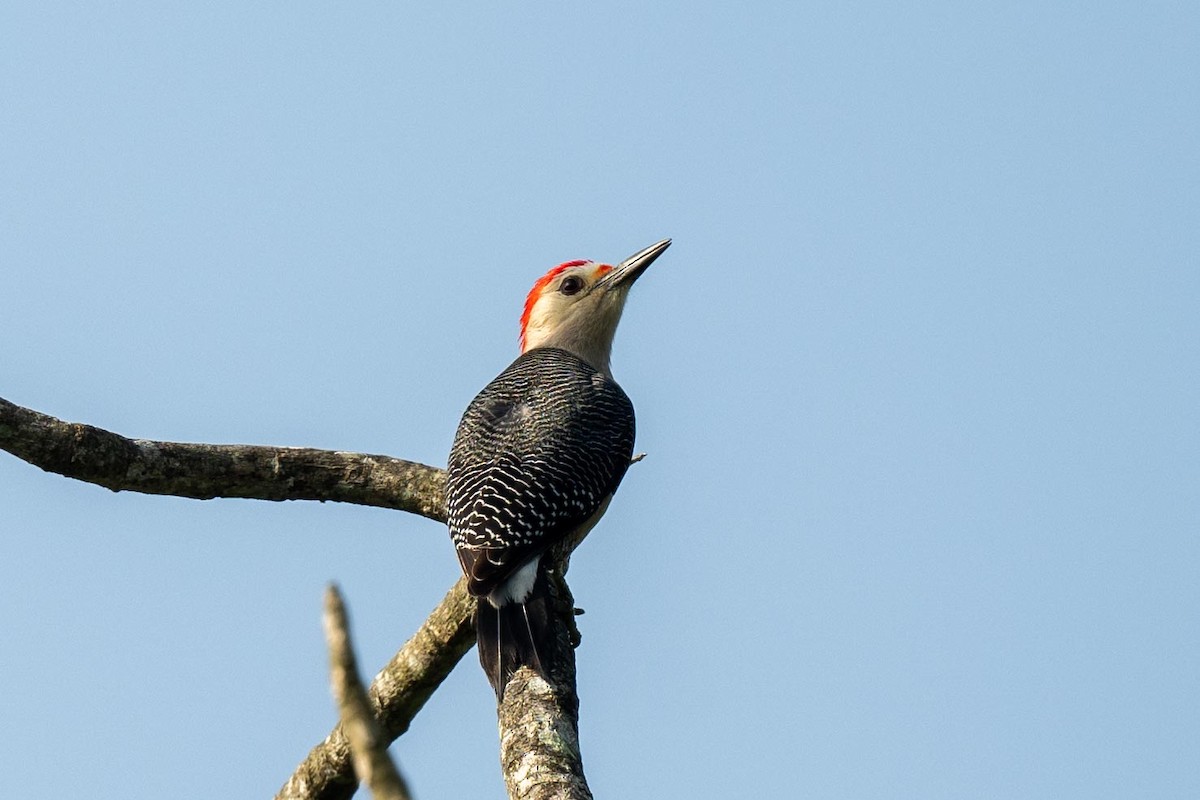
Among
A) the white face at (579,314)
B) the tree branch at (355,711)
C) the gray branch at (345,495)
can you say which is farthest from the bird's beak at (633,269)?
the tree branch at (355,711)

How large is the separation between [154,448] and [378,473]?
→ 1.49 meters

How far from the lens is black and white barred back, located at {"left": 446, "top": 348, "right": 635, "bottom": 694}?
24.3 feet

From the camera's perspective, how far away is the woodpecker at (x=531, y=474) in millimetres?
7415

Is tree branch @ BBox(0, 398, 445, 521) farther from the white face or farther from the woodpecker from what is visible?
the white face

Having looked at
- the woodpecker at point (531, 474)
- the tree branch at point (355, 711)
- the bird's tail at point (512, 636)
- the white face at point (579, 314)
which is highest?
the white face at point (579, 314)

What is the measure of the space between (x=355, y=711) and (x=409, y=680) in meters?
5.79

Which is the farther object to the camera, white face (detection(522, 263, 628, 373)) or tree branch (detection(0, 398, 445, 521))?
white face (detection(522, 263, 628, 373))

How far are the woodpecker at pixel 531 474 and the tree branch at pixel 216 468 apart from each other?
14.8 inches

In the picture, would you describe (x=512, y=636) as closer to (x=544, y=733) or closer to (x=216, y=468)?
(x=544, y=733)

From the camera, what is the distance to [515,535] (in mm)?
7797

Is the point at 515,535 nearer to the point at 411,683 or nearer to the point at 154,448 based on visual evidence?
the point at 411,683

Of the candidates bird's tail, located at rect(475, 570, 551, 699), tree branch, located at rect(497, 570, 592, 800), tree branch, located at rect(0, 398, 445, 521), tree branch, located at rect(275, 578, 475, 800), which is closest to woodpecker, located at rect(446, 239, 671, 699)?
bird's tail, located at rect(475, 570, 551, 699)

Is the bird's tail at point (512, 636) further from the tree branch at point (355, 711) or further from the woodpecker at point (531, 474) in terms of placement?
the tree branch at point (355, 711)

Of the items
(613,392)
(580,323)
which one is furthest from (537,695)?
(580,323)
